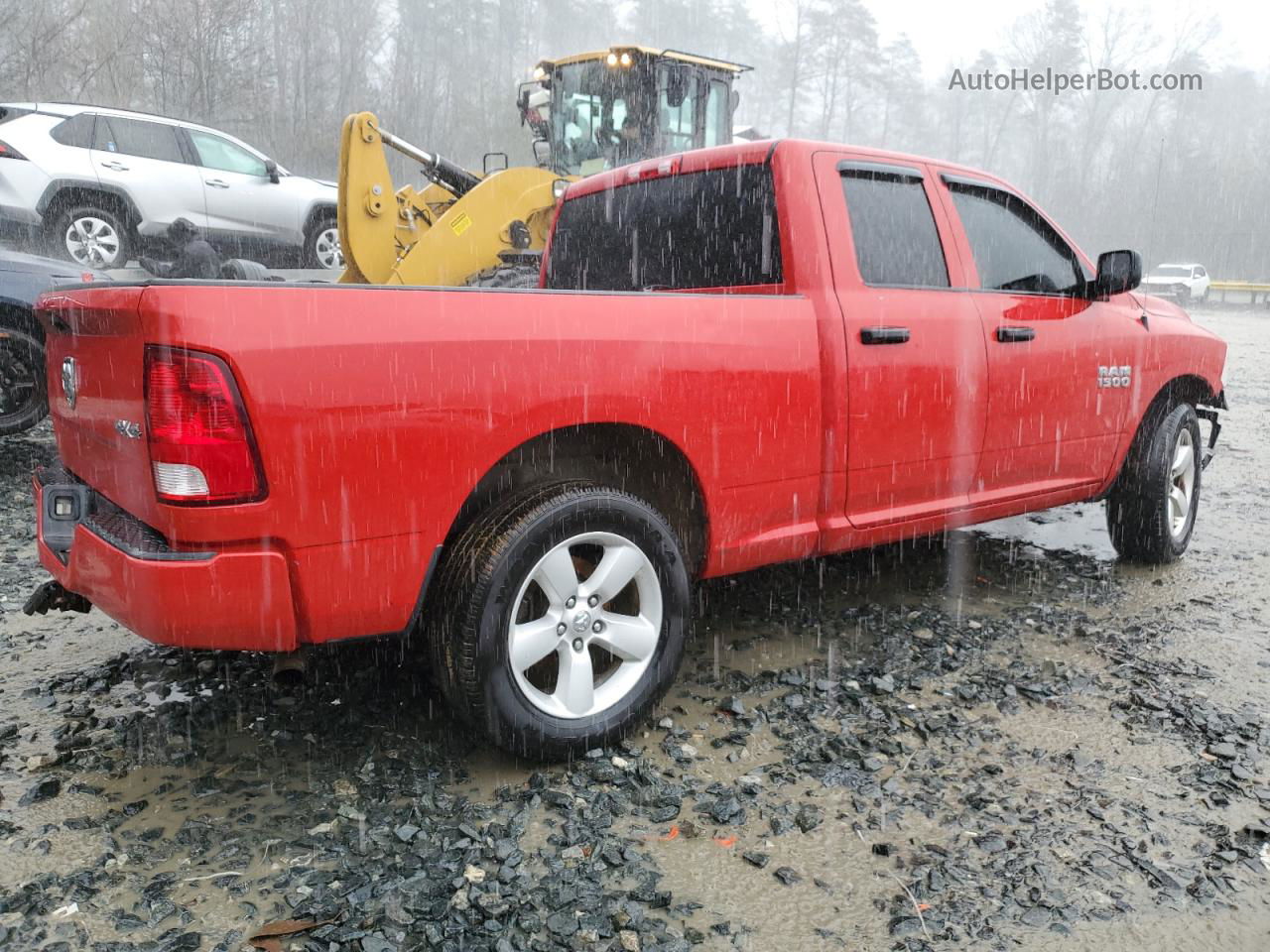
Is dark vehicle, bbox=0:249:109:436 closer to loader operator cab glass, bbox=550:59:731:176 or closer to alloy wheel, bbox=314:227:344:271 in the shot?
loader operator cab glass, bbox=550:59:731:176

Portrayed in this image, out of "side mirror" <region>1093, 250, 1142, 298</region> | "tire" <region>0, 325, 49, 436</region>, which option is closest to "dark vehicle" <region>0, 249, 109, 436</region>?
"tire" <region>0, 325, 49, 436</region>

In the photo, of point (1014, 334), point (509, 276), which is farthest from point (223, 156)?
point (1014, 334)

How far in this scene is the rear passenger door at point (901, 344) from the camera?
11.4 ft

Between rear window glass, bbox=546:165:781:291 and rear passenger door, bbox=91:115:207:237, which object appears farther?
rear passenger door, bbox=91:115:207:237

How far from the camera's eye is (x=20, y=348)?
600 cm

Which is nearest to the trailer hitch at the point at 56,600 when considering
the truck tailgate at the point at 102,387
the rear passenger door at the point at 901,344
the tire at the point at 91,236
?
the truck tailgate at the point at 102,387

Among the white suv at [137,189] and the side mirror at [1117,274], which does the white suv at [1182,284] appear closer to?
the white suv at [137,189]

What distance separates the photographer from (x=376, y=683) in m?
3.43

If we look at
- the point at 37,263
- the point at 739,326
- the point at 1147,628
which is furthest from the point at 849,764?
the point at 37,263

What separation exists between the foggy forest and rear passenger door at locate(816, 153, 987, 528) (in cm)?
2150

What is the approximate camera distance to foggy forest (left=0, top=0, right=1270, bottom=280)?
24062 millimetres

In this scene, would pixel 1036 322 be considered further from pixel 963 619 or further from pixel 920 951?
pixel 920 951

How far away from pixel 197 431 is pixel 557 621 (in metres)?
1.10

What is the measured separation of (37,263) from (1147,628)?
6.57 meters
